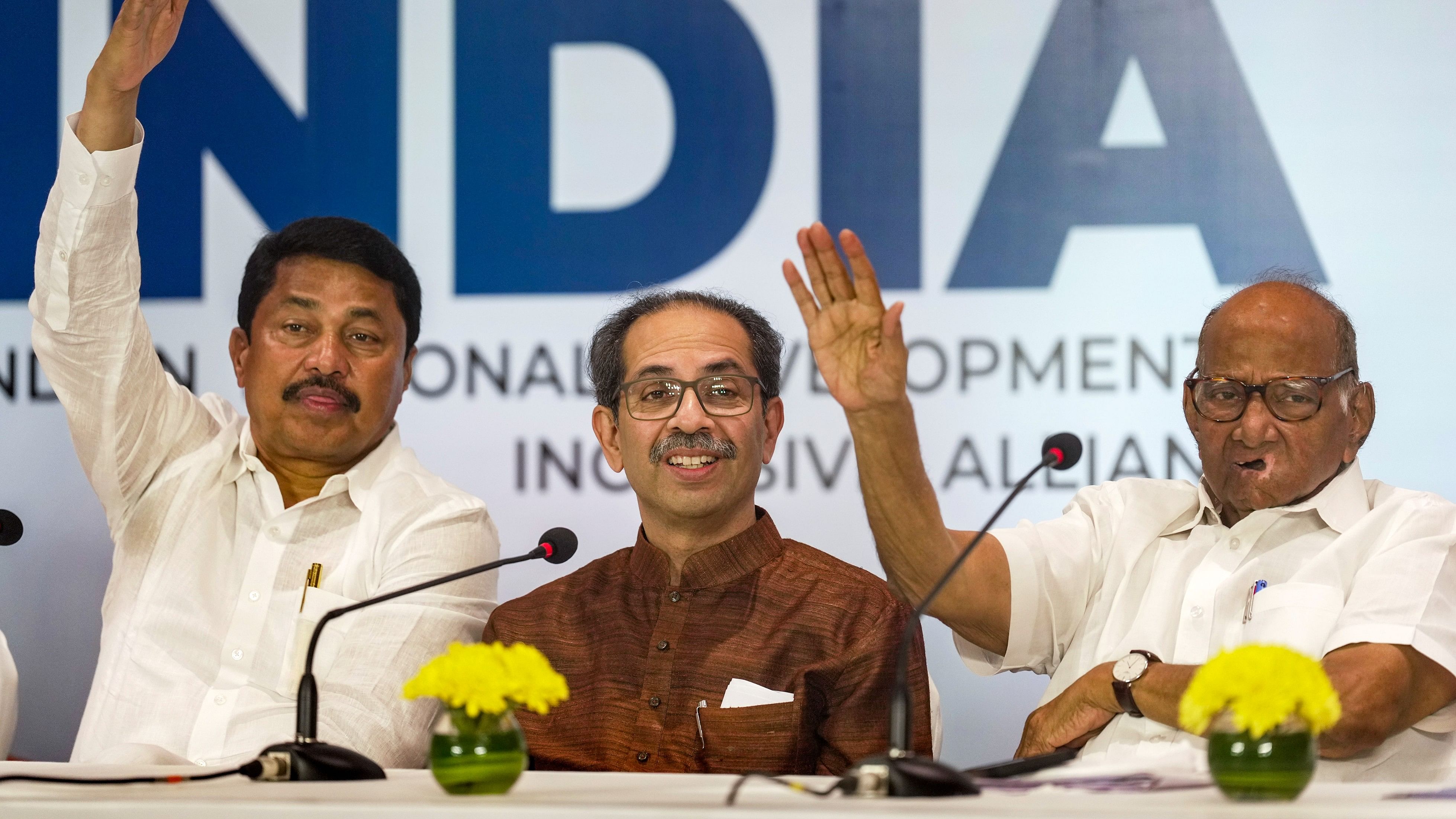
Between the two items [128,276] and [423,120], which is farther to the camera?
[423,120]

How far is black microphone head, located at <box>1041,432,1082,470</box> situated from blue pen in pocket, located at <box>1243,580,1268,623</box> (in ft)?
1.96

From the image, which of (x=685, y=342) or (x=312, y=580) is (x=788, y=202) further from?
(x=312, y=580)

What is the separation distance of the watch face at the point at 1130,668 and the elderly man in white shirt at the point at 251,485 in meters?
1.31

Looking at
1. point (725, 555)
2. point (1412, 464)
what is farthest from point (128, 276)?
point (1412, 464)

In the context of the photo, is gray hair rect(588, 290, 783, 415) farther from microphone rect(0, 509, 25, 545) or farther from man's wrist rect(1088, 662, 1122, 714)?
microphone rect(0, 509, 25, 545)

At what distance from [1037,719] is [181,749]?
167 cm

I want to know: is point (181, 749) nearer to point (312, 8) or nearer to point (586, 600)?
point (586, 600)

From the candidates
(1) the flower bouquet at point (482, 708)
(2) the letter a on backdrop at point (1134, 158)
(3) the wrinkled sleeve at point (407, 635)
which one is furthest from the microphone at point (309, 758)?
(2) the letter a on backdrop at point (1134, 158)

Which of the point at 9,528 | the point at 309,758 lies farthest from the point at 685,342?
the point at 9,528

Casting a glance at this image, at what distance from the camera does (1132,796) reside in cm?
163

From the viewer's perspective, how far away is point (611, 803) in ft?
5.15

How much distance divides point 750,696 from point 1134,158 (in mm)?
1894

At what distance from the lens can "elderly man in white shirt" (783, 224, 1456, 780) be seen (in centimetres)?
236

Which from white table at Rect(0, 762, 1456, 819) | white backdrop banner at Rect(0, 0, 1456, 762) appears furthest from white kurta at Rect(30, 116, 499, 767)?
white table at Rect(0, 762, 1456, 819)
